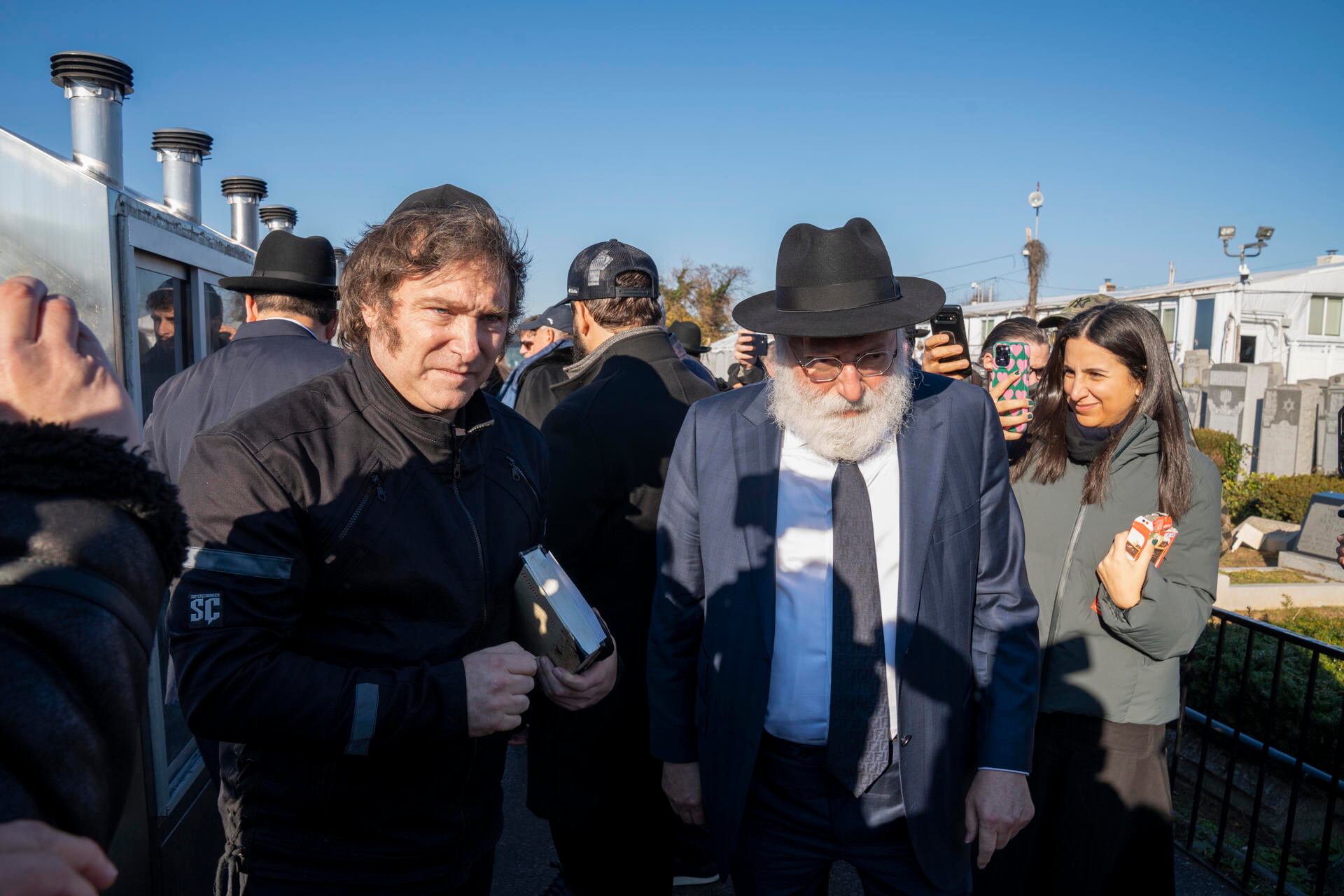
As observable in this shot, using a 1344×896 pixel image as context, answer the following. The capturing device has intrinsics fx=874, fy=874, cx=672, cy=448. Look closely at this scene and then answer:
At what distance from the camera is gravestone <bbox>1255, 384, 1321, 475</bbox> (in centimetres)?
1402

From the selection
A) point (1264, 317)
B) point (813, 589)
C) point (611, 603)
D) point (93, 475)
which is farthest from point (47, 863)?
point (1264, 317)

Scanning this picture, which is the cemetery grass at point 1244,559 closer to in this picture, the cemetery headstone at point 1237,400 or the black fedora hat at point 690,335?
the cemetery headstone at point 1237,400

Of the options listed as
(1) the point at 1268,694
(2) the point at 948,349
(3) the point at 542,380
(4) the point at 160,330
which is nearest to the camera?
(4) the point at 160,330

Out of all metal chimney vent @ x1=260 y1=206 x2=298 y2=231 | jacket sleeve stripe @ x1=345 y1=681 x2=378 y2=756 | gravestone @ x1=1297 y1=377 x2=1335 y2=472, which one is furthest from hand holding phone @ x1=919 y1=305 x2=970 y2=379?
gravestone @ x1=1297 y1=377 x2=1335 y2=472

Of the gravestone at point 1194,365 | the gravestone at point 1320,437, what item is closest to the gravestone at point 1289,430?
the gravestone at point 1320,437

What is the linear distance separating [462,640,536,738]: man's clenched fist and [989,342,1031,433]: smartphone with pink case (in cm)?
275

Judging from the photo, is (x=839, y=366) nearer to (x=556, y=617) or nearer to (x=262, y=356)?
(x=556, y=617)

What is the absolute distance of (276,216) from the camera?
23.4 feet

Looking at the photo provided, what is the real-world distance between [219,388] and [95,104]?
1138 millimetres

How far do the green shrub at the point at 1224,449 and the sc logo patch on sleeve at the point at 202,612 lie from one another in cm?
1499

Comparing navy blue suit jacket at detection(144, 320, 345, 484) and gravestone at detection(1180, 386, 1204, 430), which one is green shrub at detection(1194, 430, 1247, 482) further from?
navy blue suit jacket at detection(144, 320, 345, 484)

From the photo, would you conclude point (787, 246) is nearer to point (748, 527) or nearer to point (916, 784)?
point (748, 527)

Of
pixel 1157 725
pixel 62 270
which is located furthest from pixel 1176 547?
pixel 62 270

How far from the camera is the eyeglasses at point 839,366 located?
7.71 feet
